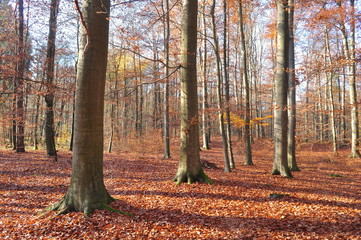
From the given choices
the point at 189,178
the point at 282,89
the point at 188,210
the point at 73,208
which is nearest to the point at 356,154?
the point at 282,89

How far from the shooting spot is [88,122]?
15.4ft

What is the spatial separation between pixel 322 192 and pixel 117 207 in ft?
20.4

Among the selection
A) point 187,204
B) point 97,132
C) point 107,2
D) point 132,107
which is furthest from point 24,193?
point 132,107

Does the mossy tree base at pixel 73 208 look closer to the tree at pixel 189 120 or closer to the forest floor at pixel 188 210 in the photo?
the forest floor at pixel 188 210

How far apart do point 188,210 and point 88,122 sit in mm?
2962

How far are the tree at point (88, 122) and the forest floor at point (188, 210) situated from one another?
31cm

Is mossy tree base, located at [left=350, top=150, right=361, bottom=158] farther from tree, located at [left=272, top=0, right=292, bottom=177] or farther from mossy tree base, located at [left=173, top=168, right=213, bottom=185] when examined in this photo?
mossy tree base, located at [left=173, top=168, right=213, bottom=185]

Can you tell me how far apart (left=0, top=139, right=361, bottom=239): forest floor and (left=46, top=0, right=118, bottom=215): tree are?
313 mm

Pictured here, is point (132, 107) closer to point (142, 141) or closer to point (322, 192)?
point (142, 141)

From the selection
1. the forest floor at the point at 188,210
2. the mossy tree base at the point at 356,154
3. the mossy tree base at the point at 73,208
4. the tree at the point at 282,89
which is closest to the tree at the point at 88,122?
the mossy tree base at the point at 73,208

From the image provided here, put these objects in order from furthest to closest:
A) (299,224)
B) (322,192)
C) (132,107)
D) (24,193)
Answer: (132,107), (322,192), (24,193), (299,224)

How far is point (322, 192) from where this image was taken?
7059 millimetres

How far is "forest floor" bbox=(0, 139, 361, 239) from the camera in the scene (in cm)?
403

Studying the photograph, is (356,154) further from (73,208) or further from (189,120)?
(73,208)
